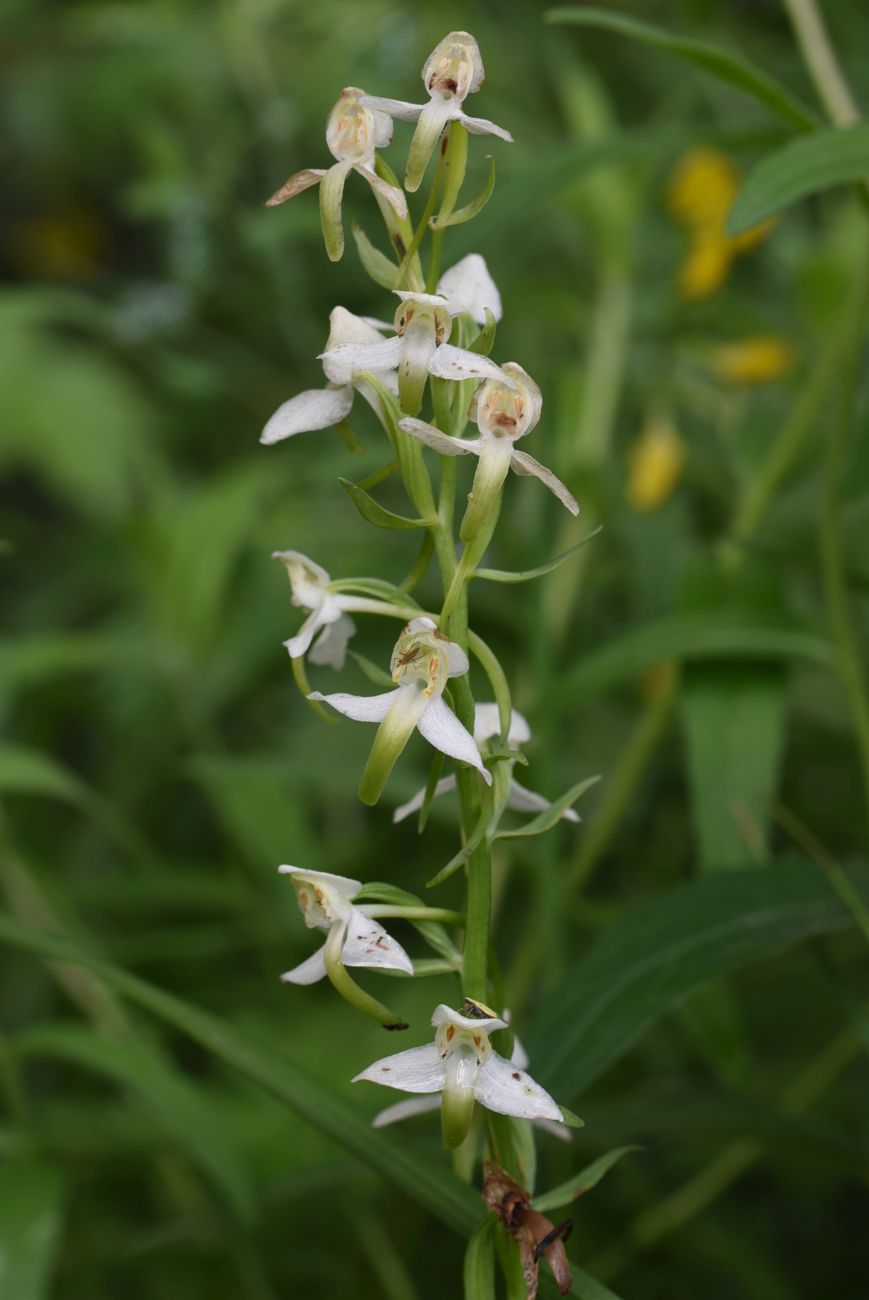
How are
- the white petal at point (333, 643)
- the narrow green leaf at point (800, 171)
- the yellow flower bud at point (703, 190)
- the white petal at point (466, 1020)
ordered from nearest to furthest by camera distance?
the white petal at point (466, 1020) → the white petal at point (333, 643) → the narrow green leaf at point (800, 171) → the yellow flower bud at point (703, 190)

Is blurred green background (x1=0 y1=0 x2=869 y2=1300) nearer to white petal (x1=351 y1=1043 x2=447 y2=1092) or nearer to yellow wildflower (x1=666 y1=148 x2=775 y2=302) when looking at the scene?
yellow wildflower (x1=666 y1=148 x2=775 y2=302)

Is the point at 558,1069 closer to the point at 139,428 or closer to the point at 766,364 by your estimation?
the point at 766,364

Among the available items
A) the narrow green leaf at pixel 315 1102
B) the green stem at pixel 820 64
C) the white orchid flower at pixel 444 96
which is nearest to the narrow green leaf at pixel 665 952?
the narrow green leaf at pixel 315 1102

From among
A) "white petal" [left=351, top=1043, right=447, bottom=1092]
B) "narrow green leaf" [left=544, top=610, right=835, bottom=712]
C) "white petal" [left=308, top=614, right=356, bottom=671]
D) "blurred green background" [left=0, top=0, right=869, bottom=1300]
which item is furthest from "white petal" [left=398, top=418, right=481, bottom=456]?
"narrow green leaf" [left=544, top=610, right=835, bottom=712]

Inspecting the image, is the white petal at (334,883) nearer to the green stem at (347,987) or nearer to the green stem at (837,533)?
the green stem at (347,987)

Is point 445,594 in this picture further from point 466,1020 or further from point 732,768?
point 732,768

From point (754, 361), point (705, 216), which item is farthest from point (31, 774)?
point (705, 216)
